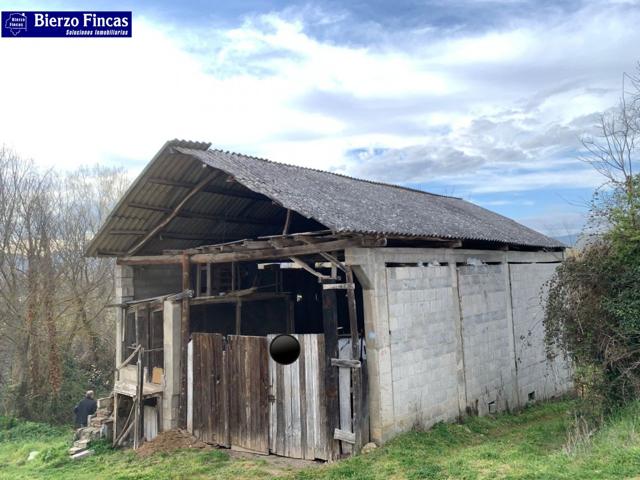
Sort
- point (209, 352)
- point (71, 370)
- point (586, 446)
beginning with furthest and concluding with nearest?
point (71, 370)
point (209, 352)
point (586, 446)

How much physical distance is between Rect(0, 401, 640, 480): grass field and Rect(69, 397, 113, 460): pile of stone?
0.29 m

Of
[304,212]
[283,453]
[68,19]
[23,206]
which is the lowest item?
[283,453]

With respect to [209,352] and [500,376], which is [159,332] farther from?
[500,376]

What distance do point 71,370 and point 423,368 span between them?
47.6 feet

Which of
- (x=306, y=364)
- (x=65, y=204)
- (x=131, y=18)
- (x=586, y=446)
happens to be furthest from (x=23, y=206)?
(x=586, y=446)

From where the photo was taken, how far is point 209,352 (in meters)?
10.3

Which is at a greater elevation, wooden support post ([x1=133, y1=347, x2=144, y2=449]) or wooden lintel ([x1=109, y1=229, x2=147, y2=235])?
wooden lintel ([x1=109, y1=229, x2=147, y2=235])

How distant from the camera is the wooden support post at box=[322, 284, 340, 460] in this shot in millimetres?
8438

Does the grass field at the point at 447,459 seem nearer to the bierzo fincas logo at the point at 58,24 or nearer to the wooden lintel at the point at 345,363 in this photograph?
the wooden lintel at the point at 345,363

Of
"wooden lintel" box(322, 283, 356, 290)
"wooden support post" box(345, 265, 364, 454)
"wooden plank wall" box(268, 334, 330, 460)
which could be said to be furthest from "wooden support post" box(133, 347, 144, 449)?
"wooden support post" box(345, 265, 364, 454)

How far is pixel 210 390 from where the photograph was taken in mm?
10164

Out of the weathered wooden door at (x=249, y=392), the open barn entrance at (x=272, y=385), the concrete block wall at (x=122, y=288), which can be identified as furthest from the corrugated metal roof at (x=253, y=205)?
the weathered wooden door at (x=249, y=392)

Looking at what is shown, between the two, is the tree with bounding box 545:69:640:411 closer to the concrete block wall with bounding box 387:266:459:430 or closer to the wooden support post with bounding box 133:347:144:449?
the concrete block wall with bounding box 387:266:459:430

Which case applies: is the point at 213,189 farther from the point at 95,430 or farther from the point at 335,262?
the point at 95,430
